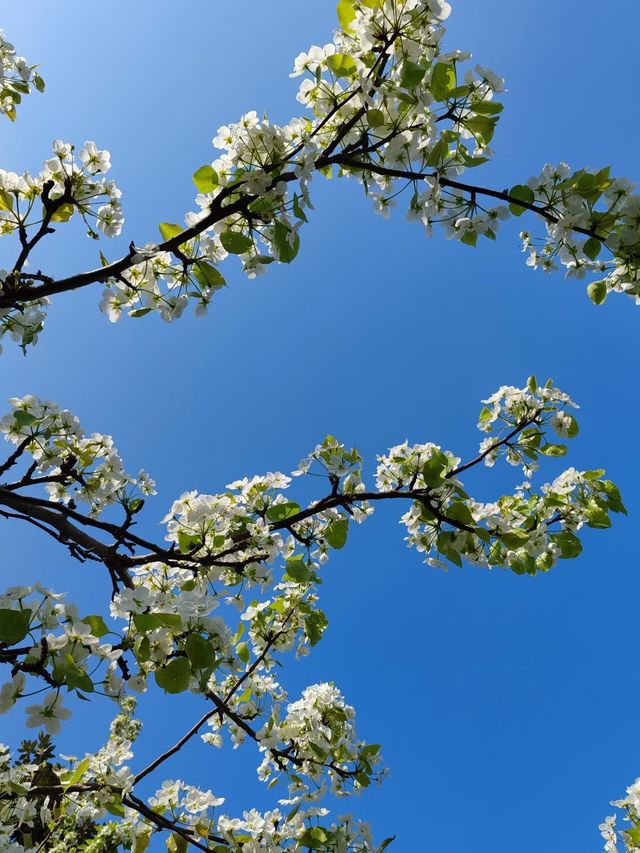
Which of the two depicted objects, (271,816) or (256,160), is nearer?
(256,160)

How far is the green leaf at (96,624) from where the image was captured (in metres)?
2.36

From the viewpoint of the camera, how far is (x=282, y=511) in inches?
162

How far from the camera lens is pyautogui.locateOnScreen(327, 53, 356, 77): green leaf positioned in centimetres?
313

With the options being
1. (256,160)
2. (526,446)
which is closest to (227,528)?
(256,160)

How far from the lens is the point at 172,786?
4.61 m

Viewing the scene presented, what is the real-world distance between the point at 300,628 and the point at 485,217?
4.08m

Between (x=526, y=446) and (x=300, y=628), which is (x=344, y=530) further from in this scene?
(x=526, y=446)

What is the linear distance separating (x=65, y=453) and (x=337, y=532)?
220cm

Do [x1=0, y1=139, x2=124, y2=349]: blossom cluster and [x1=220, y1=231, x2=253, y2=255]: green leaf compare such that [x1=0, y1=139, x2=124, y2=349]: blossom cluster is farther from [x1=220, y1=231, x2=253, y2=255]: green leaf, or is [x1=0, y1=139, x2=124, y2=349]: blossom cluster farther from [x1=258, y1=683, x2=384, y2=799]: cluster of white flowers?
[x1=258, y1=683, x2=384, y2=799]: cluster of white flowers

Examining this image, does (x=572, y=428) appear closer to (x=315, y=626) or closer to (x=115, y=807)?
(x=315, y=626)

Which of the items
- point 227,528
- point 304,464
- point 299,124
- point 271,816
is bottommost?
point 271,816

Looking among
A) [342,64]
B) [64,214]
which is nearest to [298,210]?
[342,64]

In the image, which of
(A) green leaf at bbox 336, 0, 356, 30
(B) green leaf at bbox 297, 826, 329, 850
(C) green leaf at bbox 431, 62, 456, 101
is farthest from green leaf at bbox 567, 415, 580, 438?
(B) green leaf at bbox 297, 826, 329, 850

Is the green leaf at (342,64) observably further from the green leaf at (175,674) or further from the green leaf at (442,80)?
the green leaf at (175,674)
